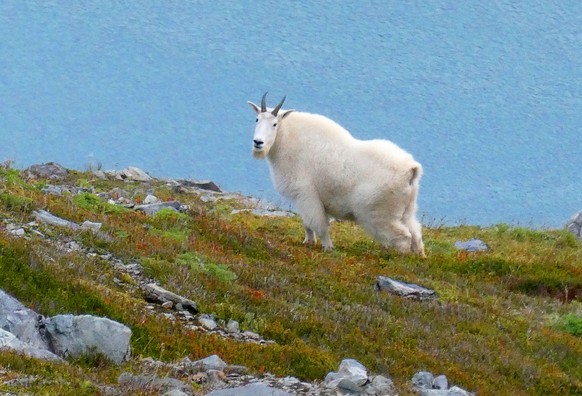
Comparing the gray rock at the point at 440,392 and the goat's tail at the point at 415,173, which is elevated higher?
the goat's tail at the point at 415,173

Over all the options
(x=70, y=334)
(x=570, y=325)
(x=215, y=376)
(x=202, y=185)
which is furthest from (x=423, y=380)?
(x=202, y=185)

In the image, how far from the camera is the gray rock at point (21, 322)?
320 inches

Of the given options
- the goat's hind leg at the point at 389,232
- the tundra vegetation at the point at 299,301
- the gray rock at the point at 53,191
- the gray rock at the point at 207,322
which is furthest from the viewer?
the goat's hind leg at the point at 389,232

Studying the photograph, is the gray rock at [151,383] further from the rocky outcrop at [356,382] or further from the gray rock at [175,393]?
the rocky outcrop at [356,382]

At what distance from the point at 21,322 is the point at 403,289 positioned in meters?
5.96

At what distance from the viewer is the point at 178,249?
12.5 meters

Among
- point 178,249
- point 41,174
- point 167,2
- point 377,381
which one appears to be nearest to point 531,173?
point 167,2

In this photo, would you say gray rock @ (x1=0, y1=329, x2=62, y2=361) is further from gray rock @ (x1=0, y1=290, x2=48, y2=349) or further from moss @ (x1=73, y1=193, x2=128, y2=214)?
moss @ (x1=73, y1=193, x2=128, y2=214)

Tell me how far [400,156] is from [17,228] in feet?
21.4

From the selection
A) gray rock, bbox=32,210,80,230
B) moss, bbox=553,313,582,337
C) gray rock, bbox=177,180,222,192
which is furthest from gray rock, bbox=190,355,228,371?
gray rock, bbox=177,180,222,192

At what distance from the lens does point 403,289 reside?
1319cm

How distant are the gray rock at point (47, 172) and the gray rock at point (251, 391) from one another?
15.0 metres

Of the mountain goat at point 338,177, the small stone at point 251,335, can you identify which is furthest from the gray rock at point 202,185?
the small stone at point 251,335

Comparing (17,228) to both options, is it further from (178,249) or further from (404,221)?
(404,221)
